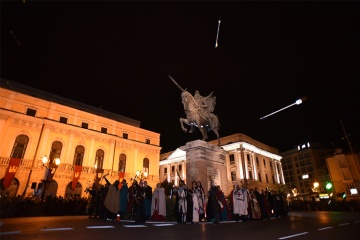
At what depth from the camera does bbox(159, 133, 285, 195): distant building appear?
166 ft

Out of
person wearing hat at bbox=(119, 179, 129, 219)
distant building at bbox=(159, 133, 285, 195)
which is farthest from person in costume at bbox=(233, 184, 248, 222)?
distant building at bbox=(159, 133, 285, 195)

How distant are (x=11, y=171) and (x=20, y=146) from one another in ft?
12.2

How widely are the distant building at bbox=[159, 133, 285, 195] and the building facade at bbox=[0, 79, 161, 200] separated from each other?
15290 mm

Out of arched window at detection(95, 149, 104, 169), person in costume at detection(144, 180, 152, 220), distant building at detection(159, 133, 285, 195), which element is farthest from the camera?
distant building at detection(159, 133, 285, 195)

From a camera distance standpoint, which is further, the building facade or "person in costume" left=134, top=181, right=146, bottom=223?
the building facade

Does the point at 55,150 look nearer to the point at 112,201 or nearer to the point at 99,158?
the point at 99,158

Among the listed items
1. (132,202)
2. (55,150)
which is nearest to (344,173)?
(132,202)

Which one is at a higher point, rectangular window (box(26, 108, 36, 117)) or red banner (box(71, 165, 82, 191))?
rectangular window (box(26, 108, 36, 117))

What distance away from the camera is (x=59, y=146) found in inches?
1165

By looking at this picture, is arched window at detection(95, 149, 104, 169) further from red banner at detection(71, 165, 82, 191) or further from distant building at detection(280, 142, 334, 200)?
distant building at detection(280, 142, 334, 200)

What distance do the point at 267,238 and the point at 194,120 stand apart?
321 inches

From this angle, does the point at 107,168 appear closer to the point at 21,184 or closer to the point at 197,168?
the point at 21,184

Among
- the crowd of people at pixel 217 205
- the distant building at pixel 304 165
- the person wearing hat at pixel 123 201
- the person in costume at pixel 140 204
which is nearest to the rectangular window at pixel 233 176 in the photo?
the distant building at pixel 304 165

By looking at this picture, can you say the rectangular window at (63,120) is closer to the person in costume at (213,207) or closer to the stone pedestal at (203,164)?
the stone pedestal at (203,164)
